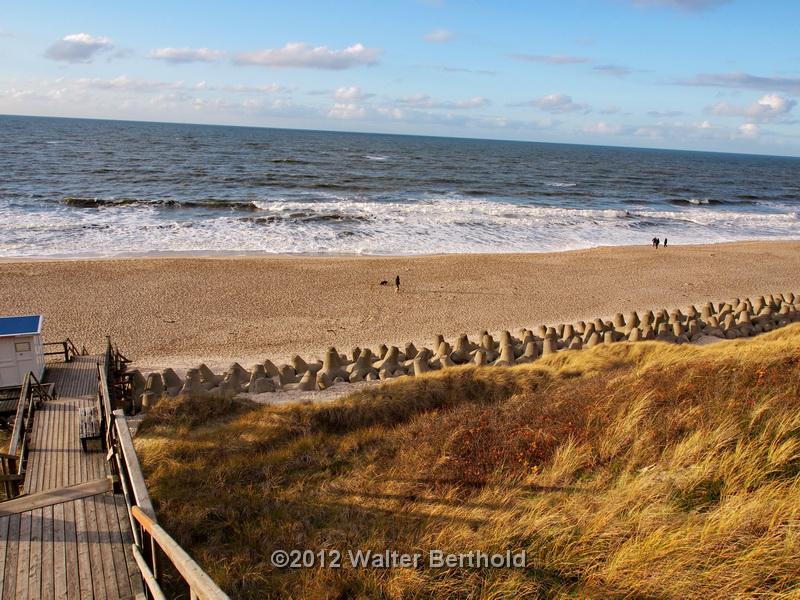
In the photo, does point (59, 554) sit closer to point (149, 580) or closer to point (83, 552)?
point (83, 552)

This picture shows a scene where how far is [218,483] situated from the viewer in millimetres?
6941

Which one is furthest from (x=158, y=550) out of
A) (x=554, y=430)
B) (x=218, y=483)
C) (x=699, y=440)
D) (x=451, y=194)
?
(x=451, y=194)

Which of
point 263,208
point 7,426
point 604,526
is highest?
point 263,208

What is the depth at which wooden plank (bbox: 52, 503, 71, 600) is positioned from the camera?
189 inches

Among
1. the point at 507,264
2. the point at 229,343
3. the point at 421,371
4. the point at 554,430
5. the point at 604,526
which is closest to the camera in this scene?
the point at 604,526

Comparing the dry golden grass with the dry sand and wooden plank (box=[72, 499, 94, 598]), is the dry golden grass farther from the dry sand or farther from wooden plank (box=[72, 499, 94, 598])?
the dry sand

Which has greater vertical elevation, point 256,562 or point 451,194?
point 451,194

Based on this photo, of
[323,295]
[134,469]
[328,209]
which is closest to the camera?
[134,469]

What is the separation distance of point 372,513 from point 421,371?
6896 millimetres

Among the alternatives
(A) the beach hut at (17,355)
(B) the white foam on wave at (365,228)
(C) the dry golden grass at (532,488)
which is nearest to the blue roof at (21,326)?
(A) the beach hut at (17,355)

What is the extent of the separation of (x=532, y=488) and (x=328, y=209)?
39.3m

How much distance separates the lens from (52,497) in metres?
6.06

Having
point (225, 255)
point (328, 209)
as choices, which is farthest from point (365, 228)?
point (225, 255)

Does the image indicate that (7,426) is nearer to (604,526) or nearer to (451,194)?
(604,526)
